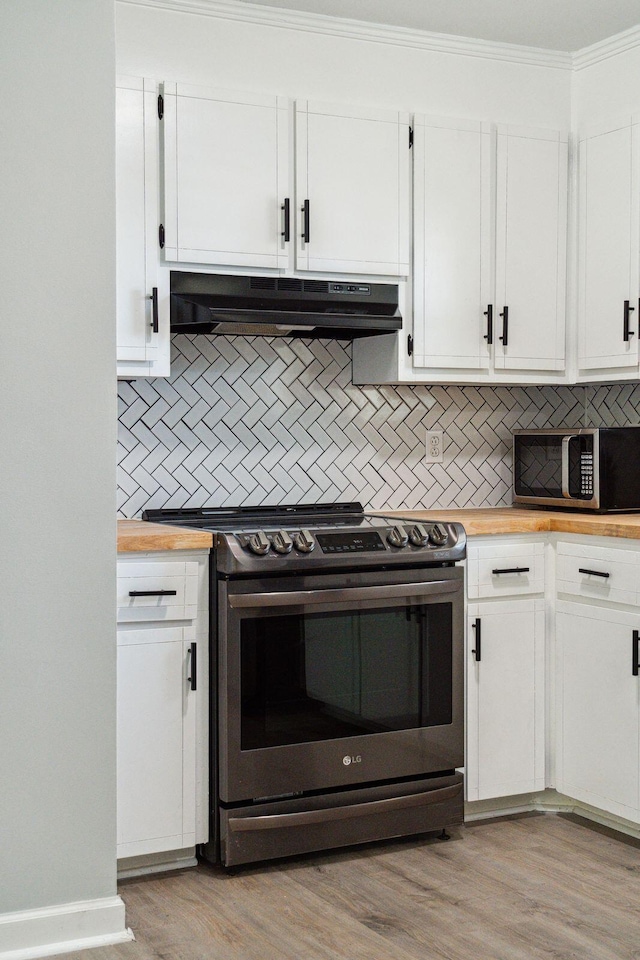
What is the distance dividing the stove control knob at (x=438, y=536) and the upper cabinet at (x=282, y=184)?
893 millimetres

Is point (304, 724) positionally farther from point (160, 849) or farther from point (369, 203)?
point (369, 203)

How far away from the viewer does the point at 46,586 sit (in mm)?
2438

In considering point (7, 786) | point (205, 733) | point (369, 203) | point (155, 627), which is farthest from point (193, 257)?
point (7, 786)

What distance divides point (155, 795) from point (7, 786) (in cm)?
53

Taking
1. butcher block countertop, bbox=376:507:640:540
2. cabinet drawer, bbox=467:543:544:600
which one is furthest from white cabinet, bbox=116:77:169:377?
cabinet drawer, bbox=467:543:544:600

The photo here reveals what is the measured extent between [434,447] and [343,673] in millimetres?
1188

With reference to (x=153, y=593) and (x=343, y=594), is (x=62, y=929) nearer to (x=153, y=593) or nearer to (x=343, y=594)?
(x=153, y=593)

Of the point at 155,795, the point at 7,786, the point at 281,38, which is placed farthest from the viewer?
the point at 281,38

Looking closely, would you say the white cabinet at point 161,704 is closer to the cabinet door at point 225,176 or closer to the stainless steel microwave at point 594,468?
the cabinet door at point 225,176

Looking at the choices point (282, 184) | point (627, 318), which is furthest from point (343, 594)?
point (627, 318)

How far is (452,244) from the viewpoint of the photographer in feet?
11.5

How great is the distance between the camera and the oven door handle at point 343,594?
2.84 m

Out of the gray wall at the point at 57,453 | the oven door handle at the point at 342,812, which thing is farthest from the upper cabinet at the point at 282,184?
the oven door handle at the point at 342,812

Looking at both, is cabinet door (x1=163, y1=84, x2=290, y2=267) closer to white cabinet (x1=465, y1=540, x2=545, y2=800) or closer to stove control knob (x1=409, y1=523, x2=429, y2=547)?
stove control knob (x1=409, y1=523, x2=429, y2=547)
